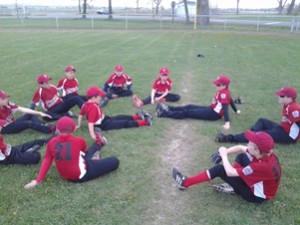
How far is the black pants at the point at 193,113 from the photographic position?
675 cm

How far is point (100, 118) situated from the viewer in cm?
597

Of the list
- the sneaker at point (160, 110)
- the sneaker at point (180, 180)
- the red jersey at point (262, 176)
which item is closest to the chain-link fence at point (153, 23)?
the sneaker at point (160, 110)

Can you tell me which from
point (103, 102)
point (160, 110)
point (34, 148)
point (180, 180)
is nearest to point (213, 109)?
point (160, 110)

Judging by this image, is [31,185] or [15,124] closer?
[31,185]

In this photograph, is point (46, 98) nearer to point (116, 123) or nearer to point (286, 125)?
point (116, 123)

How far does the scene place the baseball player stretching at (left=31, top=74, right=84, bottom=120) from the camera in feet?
22.0

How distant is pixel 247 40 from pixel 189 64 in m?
9.31

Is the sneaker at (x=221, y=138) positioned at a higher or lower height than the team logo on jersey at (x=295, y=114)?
lower

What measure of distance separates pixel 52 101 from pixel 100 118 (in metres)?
1.34

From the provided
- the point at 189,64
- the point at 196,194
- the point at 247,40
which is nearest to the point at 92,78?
the point at 189,64

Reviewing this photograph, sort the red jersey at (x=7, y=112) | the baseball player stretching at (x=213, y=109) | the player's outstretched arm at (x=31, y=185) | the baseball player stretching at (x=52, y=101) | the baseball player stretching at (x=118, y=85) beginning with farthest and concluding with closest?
the baseball player stretching at (x=118, y=85)
the baseball player stretching at (x=52, y=101)
the baseball player stretching at (x=213, y=109)
the red jersey at (x=7, y=112)
the player's outstretched arm at (x=31, y=185)

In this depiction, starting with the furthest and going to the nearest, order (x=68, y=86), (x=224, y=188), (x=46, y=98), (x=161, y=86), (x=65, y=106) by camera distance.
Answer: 1. (x=161, y=86)
2. (x=68, y=86)
3. (x=65, y=106)
4. (x=46, y=98)
5. (x=224, y=188)

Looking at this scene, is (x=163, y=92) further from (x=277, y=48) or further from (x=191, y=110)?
(x=277, y=48)

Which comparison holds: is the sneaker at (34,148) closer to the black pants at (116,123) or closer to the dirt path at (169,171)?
the black pants at (116,123)
